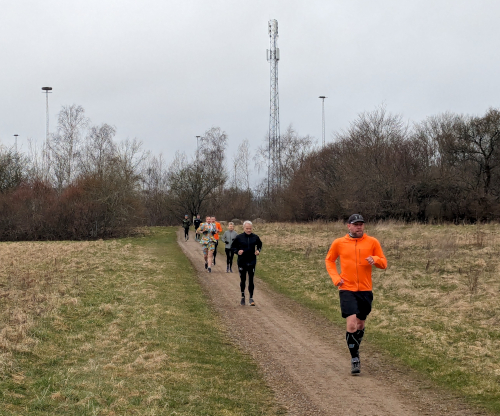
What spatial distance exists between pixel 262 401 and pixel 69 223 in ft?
119

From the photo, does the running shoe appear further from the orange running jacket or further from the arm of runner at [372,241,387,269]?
the arm of runner at [372,241,387,269]

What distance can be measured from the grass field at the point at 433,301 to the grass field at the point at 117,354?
2.66 metres

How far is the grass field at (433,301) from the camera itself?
7.34 meters

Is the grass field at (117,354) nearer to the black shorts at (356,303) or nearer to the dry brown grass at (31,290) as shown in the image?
the dry brown grass at (31,290)

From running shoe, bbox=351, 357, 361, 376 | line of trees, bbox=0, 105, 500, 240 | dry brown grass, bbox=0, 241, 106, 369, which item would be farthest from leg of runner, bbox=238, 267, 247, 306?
line of trees, bbox=0, 105, 500, 240

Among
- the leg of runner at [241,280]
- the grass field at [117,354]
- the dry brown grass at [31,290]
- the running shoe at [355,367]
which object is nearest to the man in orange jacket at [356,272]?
the running shoe at [355,367]

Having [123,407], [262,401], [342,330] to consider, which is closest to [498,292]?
[342,330]

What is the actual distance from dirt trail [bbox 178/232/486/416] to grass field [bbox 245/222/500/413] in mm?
503

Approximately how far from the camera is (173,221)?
2507 inches

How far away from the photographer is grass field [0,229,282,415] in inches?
222

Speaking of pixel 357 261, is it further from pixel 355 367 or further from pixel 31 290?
pixel 31 290

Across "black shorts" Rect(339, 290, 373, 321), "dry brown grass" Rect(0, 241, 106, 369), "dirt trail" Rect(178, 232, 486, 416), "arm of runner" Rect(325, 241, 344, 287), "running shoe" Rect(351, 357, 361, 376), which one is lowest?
"dirt trail" Rect(178, 232, 486, 416)

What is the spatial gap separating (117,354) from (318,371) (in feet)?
10.00

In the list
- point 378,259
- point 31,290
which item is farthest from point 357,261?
point 31,290
